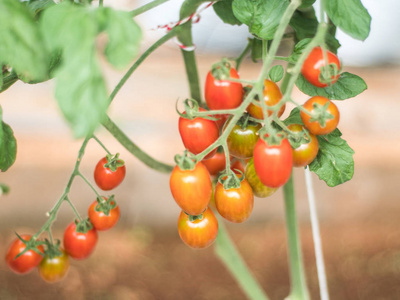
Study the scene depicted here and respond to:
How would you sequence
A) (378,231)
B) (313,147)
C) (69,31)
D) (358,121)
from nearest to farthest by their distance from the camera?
(69,31), (313,147), (378,231), (358,121)

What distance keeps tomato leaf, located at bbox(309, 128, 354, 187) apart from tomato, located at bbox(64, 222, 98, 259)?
0.29 metres

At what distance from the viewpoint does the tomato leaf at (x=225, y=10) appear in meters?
0.60

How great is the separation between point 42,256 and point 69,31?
0.40m

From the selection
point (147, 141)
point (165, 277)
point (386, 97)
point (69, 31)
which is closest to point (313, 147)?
point (69, 31)

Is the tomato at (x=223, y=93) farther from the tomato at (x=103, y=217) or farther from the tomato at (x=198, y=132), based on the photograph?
the tomato at (x=103, y=217)

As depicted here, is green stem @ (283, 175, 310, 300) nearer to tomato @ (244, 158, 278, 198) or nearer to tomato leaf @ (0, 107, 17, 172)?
tomato @ (244, 158, 278, 198)

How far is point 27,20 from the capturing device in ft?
1.06

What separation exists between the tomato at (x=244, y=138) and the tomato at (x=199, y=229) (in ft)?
0.21

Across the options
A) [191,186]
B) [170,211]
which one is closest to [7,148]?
[191,186]

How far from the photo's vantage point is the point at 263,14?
471 mm

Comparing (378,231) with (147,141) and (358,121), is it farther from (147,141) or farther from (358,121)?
(147,141)

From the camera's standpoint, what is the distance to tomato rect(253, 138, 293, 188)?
0.36 metres

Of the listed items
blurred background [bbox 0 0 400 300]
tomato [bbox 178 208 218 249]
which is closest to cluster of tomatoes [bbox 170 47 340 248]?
tomato [bbox 178 208 218 249]

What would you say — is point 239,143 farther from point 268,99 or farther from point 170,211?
point 170,211
